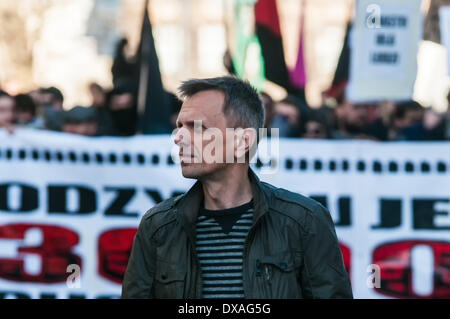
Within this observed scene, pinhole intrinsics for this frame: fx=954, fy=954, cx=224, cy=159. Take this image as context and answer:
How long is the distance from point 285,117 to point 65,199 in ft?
5.90

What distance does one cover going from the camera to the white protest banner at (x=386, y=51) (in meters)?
6.42

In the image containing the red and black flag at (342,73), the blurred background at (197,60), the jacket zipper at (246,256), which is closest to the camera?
the jacket zipper at (246,256)

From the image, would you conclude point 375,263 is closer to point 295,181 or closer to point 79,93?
point 295,181

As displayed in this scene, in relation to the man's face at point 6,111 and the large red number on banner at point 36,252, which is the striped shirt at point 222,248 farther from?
the man's face at point 6,111

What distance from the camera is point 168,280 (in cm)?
298

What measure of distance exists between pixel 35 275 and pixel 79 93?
72.4 feet

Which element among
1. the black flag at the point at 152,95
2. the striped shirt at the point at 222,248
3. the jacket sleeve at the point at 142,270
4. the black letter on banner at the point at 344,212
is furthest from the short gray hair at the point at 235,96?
the black flag at the point at 152,95

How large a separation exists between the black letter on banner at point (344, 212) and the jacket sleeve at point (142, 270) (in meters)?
2.77

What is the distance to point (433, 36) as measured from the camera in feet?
34.8

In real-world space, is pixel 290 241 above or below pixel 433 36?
below

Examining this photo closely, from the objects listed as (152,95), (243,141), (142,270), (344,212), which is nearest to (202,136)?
(243,141)
